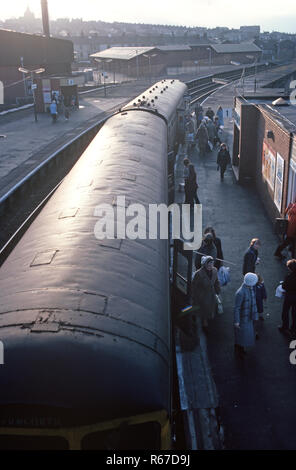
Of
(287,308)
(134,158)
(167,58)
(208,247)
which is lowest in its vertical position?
(287,308)

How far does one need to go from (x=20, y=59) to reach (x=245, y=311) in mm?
43361

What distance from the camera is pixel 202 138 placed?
842 inches

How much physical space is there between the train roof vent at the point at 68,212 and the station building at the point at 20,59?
33397mm

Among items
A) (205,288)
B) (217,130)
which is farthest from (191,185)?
(217,130)

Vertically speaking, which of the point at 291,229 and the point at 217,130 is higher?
the point at 217,130

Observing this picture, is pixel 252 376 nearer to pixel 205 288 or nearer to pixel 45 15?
pixel 205 288

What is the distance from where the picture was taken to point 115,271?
512 centimetres

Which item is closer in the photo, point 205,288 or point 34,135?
point 205,288

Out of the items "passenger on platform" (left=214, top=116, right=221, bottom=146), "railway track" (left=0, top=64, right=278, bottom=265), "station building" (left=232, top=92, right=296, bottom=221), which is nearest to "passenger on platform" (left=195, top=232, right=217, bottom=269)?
"station building" (left=232, top=92, right=296, bottom=221)

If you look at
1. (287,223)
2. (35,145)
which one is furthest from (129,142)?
(35,145)

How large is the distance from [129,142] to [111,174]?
9.05 feet

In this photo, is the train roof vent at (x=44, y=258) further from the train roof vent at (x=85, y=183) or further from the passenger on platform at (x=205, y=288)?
the passenger on platform at (x=205, y=288)

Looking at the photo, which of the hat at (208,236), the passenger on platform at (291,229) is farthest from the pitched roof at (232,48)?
the hat at (208,236)

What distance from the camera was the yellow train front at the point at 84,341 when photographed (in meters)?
3.62
